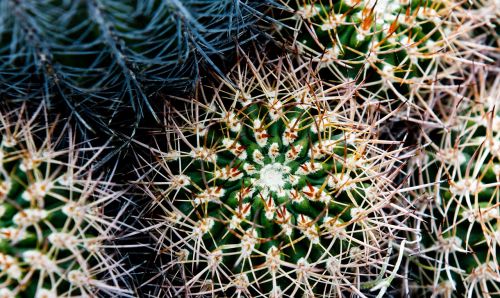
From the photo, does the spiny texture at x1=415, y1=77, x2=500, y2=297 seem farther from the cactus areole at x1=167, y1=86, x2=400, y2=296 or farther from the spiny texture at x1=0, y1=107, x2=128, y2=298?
the spiny texture at x1=0, y1=107, x2=128, y2=298

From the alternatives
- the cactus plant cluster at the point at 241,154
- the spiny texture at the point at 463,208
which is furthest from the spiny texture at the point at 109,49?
the spiny texture at the point at 463,208

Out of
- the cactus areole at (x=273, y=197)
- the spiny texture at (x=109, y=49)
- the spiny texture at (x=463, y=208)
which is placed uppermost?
the spiny texture at (x=109, y=49)

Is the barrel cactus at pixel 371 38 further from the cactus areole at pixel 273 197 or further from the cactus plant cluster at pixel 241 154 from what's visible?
the cactus areole at pixel 273 197

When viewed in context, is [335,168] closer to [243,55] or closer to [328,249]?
[328,249]

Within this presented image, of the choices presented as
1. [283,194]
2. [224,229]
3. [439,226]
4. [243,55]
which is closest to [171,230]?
[224,229]

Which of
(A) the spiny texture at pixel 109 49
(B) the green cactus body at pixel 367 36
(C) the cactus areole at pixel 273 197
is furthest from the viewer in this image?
(B) the green cactus body at pixel 367 36

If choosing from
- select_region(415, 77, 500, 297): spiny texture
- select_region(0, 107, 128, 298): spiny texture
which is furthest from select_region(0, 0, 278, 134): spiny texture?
select_region(415, 77, 500, 297): spiny texture
